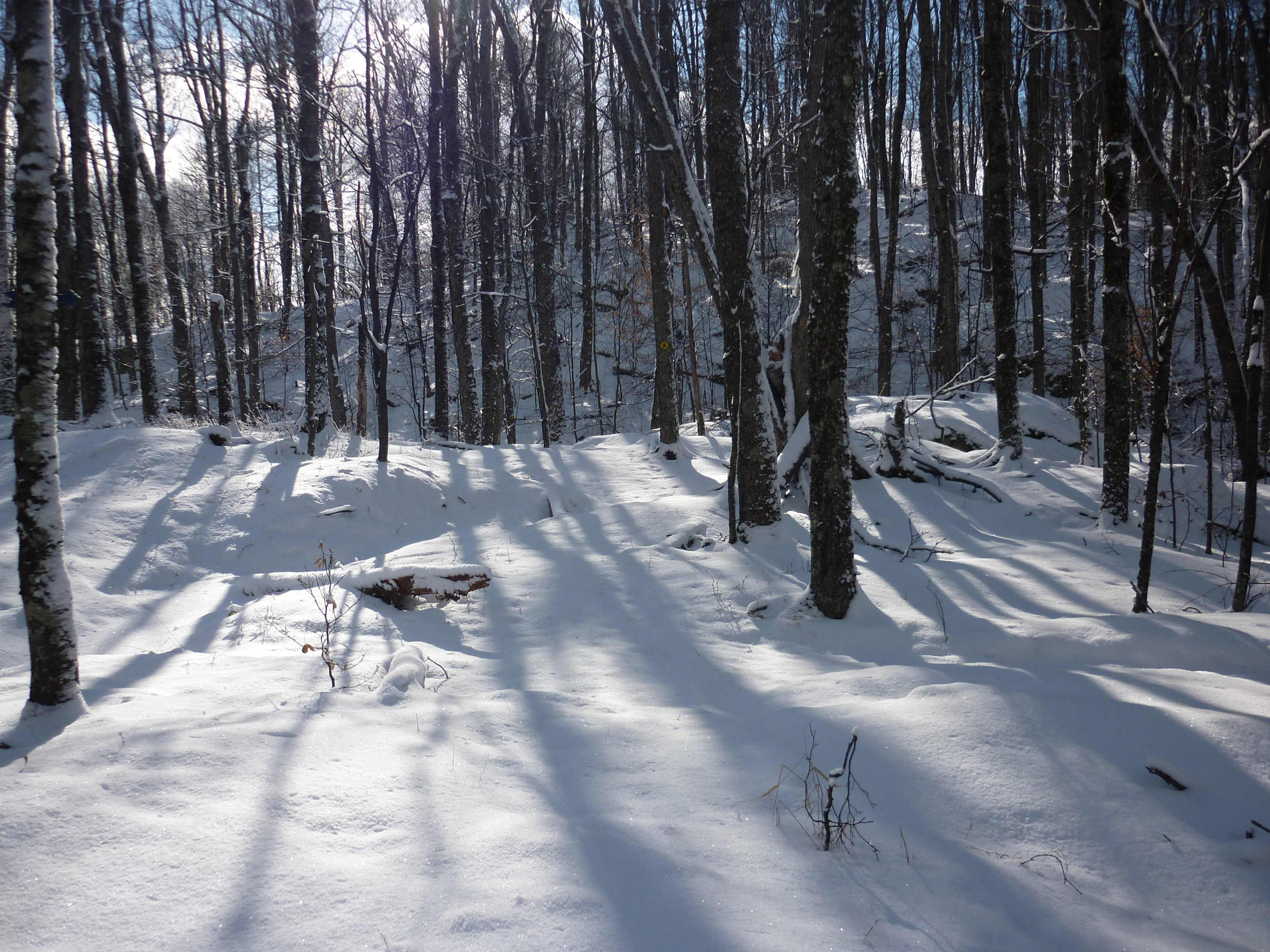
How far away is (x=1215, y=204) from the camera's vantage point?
4160mm

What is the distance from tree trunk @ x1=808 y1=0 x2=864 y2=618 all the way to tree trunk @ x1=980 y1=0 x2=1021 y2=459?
5.47 meters

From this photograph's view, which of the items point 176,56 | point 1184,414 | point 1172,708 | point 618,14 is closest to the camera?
point 1172,708

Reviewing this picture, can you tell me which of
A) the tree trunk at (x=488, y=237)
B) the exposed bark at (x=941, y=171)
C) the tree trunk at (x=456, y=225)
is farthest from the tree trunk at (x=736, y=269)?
the tree trunk at (x=488, y=237)

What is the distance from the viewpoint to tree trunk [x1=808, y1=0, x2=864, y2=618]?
4555mm

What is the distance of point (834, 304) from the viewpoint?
472cm

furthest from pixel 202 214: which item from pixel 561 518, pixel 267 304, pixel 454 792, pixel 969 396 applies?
pixel 454 792

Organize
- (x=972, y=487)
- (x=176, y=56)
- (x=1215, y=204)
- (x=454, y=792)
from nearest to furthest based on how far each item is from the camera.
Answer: (x=454, y=792) → (x=1215, y=204) → (x=972, y=487) → (x=176, y=56)

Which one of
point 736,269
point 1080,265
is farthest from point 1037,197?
point 736,269

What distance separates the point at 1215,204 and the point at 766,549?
13.6 feet

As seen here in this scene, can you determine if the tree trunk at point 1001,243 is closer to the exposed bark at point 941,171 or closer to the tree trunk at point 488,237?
the exposed bark at point 941,171

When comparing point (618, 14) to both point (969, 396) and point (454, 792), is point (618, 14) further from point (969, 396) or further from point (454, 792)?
point (969, 396)

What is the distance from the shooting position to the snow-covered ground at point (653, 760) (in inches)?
81.4

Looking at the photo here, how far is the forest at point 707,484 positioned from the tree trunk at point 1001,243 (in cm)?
6

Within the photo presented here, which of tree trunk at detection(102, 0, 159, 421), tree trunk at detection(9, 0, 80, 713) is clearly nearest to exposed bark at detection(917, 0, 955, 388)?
tree trunk at detection(9, 0, 80, 713)
